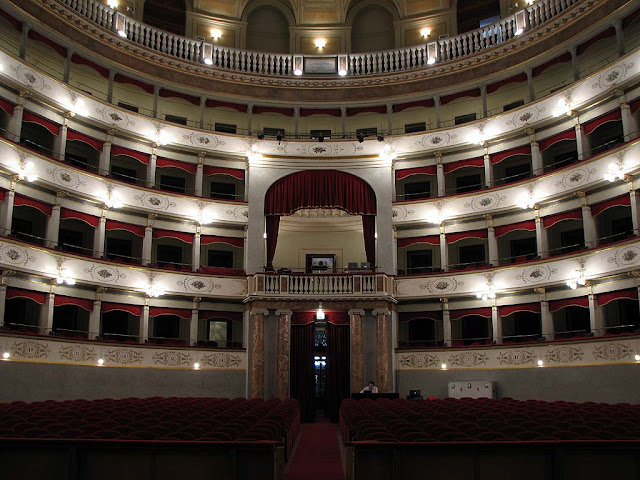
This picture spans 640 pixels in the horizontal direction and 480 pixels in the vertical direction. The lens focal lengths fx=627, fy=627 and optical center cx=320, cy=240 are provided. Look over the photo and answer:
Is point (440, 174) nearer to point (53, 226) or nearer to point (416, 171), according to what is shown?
point (416, 171)

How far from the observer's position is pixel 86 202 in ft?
79.4

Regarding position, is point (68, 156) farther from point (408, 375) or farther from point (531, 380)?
point (531, 380)

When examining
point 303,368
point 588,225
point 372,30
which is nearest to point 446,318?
point 303,368

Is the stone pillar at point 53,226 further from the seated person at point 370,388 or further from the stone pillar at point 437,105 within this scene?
the stone pillar at point 437,105

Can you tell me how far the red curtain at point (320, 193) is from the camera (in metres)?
26.7

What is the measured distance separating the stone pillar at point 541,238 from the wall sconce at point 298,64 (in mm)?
12242

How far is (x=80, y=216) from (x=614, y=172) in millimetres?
19322

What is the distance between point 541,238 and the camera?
24.4 m

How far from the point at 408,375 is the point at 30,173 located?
15.9m

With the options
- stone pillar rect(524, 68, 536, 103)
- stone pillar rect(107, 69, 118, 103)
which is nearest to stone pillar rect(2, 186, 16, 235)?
stone pillar rect(107, 69, 118, 103)

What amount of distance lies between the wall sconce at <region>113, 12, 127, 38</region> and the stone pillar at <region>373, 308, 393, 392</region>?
1516cm

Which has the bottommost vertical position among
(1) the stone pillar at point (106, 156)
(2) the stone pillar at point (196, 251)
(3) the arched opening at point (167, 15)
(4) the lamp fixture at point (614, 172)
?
(2) the stone pillar at point (196, 251)

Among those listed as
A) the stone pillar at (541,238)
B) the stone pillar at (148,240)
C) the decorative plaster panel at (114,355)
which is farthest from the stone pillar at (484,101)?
the stone pillar at (148,240)

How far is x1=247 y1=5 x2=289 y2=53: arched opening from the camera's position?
31172mm
